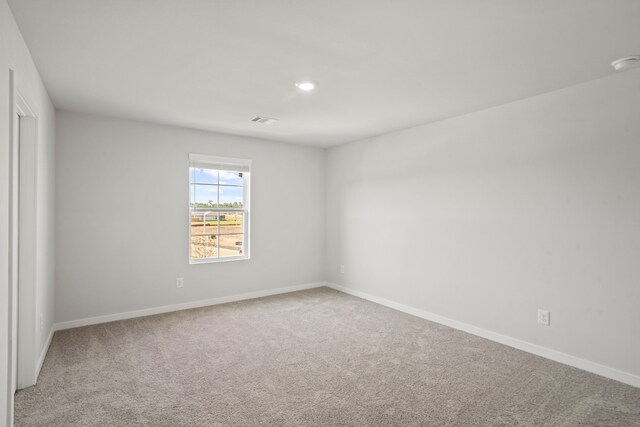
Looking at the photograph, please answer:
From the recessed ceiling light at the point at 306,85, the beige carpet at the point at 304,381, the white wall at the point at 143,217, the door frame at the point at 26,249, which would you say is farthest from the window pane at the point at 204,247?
the recessed ceiling light at the point at 306,85

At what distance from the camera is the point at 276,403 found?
246 cm

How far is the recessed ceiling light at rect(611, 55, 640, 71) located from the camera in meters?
2.48

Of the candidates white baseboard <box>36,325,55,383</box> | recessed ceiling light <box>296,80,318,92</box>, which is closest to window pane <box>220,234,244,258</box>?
white baseboard <box>36,325,55,383</box>

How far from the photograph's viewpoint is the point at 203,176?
4902mm

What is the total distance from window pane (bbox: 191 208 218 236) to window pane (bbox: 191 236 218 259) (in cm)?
8

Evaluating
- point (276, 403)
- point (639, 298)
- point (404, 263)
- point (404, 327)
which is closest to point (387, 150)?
point (404, 263)

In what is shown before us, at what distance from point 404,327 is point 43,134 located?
13.0ft

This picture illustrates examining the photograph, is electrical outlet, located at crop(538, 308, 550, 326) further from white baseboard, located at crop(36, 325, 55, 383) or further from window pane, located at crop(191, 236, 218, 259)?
white baseboard, located at crop(36, 325, 55, 383)

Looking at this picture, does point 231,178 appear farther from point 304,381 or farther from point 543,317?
point 543,317

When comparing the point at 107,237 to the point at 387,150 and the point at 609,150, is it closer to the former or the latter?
the point at 387,150

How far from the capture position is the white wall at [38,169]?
178cm

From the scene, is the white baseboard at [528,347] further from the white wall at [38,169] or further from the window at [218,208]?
the white wall at [38,169]

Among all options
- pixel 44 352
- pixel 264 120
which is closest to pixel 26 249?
pixel 44 352

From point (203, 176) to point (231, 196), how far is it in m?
0.49
